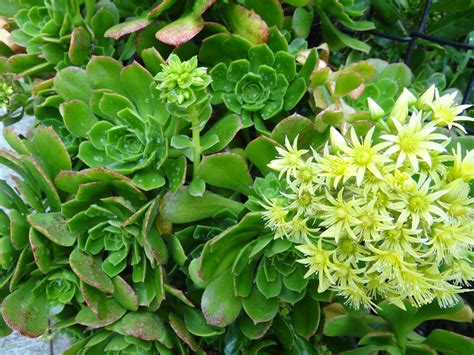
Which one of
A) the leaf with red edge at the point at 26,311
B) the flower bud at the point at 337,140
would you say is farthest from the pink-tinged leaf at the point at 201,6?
the leaf with red edge at the point at 26,311

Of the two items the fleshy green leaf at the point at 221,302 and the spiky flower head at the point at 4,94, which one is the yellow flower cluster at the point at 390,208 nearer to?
the fleshy green leaf at the point at 221,302

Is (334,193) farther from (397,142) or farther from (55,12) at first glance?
(55,12)

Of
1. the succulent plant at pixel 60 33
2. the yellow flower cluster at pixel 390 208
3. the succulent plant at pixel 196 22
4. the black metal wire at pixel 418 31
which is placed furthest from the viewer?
the black metal wire at pixel 418 31

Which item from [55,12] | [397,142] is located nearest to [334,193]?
[397,142]

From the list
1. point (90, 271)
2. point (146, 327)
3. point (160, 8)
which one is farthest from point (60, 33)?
point (146, 327)

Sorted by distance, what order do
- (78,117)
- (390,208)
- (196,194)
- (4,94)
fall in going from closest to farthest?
(390,208), (196,194), (78,117), (4,94)

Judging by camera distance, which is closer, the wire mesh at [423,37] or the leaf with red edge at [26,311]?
the leaf with red edge at [26,311]

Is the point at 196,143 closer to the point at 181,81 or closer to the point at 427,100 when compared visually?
the point at 181,81
